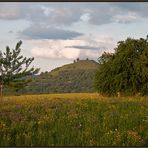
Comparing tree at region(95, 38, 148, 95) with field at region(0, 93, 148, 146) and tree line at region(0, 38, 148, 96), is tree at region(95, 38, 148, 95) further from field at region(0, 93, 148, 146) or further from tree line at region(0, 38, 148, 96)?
field at region(0, 93, 148, 146)

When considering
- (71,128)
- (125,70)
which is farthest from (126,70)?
(71,128)

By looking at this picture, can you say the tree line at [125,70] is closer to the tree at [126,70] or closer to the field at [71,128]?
the tree at [126,70]

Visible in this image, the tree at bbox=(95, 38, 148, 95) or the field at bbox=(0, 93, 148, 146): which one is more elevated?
the tree at bbox=(95, 38, 148, 95)

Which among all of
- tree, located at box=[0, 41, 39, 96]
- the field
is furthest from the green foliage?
the field

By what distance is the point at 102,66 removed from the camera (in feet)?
161

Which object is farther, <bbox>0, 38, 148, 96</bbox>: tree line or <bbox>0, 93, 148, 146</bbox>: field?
<bbox>0, 38, 148, 96</bbox>: tree line

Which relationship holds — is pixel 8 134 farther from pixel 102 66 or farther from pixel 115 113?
pixel 102 66

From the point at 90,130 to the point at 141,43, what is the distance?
38.2m

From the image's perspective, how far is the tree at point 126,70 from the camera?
45362 mm

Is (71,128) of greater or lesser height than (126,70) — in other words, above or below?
below

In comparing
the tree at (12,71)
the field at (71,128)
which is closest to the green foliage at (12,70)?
the tree at (12,71)

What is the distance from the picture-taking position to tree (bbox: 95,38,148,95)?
45.4 metres

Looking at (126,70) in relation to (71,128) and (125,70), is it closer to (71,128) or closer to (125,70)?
(125,70)

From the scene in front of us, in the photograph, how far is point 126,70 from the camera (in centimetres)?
4597
